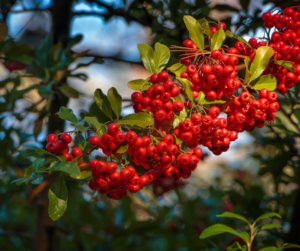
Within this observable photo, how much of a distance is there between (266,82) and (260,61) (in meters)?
0.08

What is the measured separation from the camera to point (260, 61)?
34.2 inches

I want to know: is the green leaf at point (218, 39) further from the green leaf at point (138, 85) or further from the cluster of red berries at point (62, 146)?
the cluster of red berries at point (62, 146)

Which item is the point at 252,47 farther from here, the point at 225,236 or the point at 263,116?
the point at 225,236

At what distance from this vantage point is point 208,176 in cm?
591

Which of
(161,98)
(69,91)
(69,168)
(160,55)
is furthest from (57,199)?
(69,91)

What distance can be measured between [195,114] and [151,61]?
215 mm

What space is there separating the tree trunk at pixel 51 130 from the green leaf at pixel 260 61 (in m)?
1.20

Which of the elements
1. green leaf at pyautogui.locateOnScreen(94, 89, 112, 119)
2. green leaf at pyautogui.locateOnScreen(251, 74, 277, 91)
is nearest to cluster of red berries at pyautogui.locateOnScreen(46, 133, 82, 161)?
green leaf at pyautogui.locateOnScreen(94, 89, 112, 119)

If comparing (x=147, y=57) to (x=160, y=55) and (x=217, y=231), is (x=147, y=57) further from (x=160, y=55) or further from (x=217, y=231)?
(x=217, y=231)

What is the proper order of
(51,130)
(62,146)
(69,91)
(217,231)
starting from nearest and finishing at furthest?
(62,146), (217,231), (69,91), (51,130)

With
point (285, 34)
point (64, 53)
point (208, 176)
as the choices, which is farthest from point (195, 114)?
point (208, 176)

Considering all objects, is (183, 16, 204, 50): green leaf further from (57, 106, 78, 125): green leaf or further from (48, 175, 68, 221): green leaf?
(48, 175, 68, 221): green leaf

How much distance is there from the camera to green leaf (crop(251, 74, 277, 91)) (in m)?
0.90

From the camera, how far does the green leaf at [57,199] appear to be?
0.81 meters
